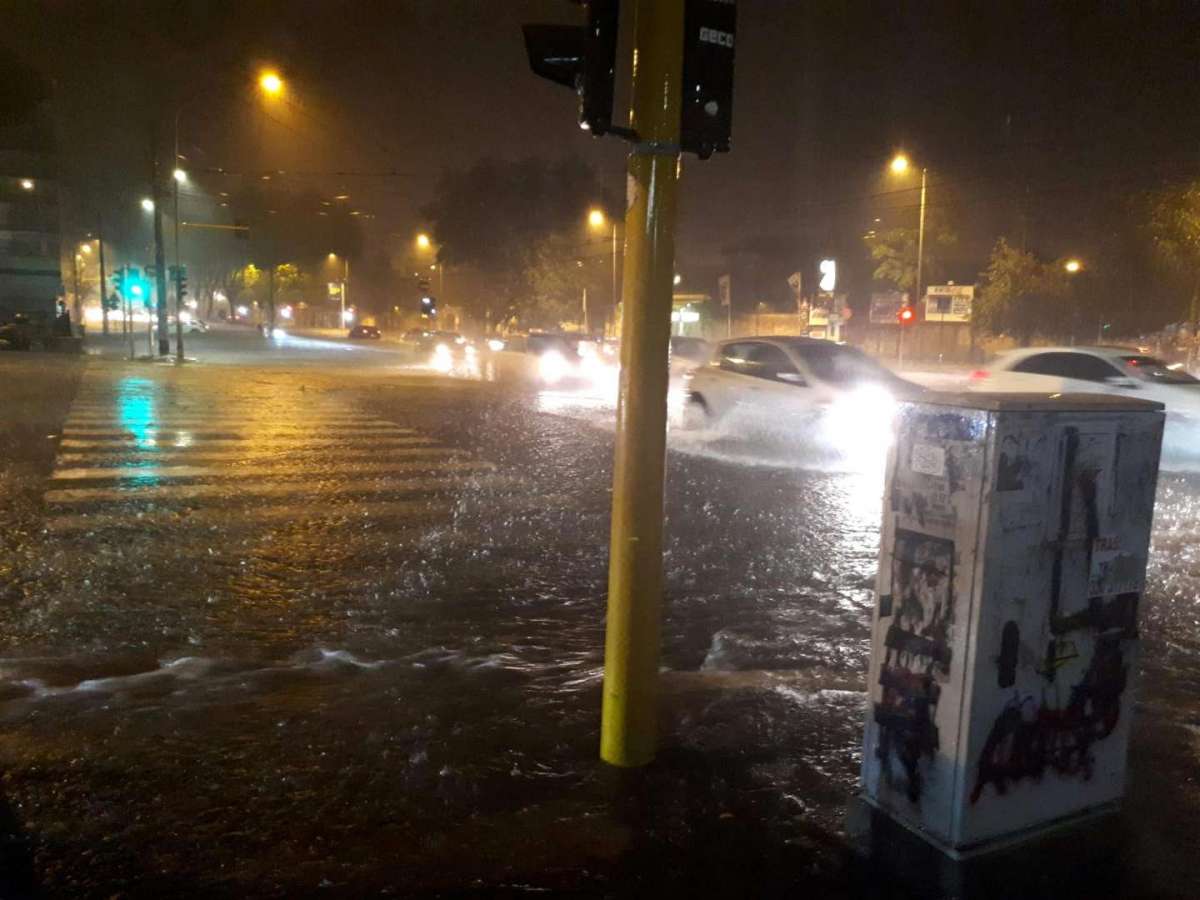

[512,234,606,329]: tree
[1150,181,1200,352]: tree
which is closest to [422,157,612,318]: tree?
[512,234,606,329]: tree

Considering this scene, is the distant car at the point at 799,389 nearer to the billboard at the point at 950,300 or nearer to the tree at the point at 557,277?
the billboard at the point at 950,300

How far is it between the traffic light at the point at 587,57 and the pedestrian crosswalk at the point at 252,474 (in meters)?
5.82

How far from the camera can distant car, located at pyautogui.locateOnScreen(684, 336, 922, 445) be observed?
1281cm

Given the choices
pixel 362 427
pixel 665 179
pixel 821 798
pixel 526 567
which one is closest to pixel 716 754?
pixel 821 798

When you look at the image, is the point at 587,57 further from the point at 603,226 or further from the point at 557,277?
the point at 603,226

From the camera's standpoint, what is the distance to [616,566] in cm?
382

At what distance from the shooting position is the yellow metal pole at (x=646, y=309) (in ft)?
12.1

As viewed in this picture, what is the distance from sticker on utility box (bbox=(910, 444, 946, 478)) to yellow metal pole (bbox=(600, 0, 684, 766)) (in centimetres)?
89

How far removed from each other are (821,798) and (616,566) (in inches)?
46.9

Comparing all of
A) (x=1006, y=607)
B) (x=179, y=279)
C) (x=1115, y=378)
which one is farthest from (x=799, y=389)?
(x=179, y=279)

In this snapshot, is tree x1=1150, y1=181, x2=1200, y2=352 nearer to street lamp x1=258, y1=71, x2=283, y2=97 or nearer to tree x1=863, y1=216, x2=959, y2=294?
tree x1=863, y1=216, x2=959, y2=294

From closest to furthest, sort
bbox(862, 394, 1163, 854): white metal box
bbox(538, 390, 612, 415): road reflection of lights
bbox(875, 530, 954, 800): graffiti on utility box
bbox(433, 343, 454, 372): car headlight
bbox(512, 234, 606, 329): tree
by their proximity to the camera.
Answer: bbox(862, 394, 1163, 854): white metal box
bbox(875, 530, 954, 800): graffiti on utility box
bbox(538, 390, 612, 415): road reflection of lights
bbox(433, 343, 454, 372): car headlight
bbox(512, 234, 606, 329): tree

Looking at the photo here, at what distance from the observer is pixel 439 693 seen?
4.95 m

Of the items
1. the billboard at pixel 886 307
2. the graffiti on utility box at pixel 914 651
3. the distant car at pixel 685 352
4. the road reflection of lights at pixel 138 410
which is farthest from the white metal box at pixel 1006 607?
Result: the billboard at pixel 886 307
